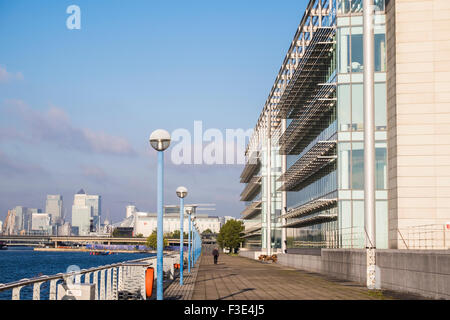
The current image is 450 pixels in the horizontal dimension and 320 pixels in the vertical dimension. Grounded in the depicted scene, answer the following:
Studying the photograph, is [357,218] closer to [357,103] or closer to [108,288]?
[357,103]

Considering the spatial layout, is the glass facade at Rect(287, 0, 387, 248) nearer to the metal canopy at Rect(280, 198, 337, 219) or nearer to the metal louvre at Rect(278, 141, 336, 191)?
the metal canopy at Rect(280, 198, 337, 219)

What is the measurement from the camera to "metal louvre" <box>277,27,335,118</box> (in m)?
43.3

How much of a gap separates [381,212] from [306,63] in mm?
12637

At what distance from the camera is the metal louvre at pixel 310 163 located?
1732 inches

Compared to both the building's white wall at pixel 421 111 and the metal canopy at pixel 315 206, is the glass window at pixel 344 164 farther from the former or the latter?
the building's white wall at pixel 421 111

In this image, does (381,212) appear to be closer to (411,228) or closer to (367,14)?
(411,228)

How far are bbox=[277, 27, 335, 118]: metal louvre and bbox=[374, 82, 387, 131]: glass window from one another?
505cm

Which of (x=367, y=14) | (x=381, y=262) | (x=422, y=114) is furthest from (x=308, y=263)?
(x=367, y=14)

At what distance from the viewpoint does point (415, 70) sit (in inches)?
1465

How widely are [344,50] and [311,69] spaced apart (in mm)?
6041

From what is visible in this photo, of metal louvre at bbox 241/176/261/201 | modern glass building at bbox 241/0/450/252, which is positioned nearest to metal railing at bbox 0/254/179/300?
modern glass building at bbox 241/0/450/252

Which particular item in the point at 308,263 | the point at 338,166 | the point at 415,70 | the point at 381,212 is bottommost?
the point at 308,263
